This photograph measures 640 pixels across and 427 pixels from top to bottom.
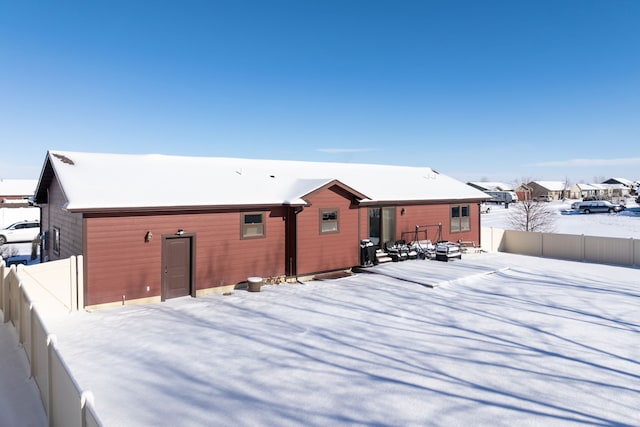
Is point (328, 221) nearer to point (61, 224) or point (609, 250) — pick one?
point (61, 224)

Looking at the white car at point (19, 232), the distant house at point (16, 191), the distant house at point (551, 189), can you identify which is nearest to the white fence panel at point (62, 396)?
the white car at point (19, 232)

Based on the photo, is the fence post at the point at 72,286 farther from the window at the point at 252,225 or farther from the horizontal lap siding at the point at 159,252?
the window at the point at 252,225

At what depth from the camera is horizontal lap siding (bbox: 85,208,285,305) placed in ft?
35.7

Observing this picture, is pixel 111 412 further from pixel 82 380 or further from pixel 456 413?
pixel 456 413

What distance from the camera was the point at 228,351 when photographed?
7.82 metres

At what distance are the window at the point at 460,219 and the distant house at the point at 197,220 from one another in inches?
108

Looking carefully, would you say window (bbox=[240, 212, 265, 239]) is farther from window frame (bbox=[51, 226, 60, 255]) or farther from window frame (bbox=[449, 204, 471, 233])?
window frame (bbox=[449, 204, 471, 233])

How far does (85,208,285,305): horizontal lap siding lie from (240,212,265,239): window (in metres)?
0.19

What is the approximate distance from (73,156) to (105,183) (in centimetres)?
263

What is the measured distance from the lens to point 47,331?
5473mm

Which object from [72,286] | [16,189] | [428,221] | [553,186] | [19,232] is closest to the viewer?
[72,286]

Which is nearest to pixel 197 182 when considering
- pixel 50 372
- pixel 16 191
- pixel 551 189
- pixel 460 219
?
pixel 50 372

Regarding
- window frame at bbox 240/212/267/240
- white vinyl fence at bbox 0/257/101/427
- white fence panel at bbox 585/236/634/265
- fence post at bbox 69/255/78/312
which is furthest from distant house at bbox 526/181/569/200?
white vinyl fence at bbox 0/257/101/427

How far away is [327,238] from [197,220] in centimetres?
501
